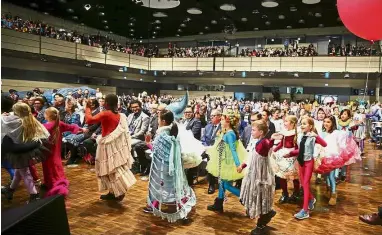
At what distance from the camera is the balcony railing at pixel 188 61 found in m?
15.7

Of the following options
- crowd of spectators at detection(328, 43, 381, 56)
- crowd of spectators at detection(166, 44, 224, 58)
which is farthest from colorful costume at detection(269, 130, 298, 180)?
crowd of spectators at detection(166, 44, 224, 58)

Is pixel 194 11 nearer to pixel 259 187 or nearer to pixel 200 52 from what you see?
pixel 200 52

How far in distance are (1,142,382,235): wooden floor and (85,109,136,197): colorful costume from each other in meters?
0.34

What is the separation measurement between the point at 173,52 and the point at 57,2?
30.2ft

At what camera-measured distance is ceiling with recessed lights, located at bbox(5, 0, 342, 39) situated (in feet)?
51.1

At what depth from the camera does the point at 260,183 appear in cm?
349

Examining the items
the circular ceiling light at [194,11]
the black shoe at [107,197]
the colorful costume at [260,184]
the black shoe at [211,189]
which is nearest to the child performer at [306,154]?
the colorful costume at [260,184]

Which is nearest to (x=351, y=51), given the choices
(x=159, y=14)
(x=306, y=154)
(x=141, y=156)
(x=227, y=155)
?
(x=159, y=14)

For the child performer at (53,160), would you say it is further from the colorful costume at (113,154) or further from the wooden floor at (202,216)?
the colorful costume at (113,154)

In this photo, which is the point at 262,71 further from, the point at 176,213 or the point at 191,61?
the point at 176,213

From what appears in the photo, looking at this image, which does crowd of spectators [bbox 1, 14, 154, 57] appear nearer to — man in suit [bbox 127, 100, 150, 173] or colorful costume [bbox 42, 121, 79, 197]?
man in suit [bbox 127, 100, 150, 173]

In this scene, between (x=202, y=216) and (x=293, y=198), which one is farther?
(x=293, y=198)

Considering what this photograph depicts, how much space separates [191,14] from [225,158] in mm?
15503

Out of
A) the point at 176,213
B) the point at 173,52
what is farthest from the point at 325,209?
the point at 173,52
